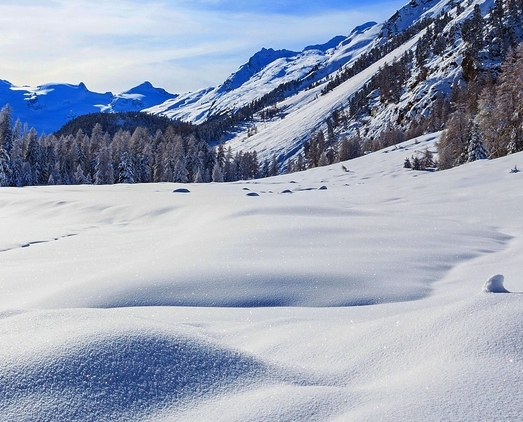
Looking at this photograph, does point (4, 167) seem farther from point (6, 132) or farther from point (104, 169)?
point (104, 169)

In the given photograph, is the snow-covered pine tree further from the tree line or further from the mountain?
the tree line

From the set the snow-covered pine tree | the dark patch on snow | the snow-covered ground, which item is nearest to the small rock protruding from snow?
the snow-covered ground

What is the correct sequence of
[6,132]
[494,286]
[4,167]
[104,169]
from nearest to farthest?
[494,286] → [4,167] → [6,132] → [104,169]

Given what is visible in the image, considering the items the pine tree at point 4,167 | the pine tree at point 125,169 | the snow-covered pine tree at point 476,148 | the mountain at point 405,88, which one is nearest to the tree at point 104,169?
the pine tree at point 125,169

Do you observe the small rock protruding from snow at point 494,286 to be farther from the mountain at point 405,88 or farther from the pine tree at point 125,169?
the mountain at point 405,88

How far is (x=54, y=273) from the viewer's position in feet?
14.5

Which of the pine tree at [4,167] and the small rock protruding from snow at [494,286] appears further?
the pine tree at [4,167]

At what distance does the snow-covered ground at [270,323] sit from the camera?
1.43 metres

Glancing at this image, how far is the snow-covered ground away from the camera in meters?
1.43

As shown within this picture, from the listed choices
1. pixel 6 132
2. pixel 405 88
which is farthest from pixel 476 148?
pixel 405 88

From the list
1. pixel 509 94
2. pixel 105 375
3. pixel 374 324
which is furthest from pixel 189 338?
pixel 509 94

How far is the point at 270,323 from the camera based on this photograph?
2762mm

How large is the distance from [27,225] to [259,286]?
7730mm

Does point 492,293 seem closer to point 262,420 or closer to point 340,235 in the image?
point 262,420
